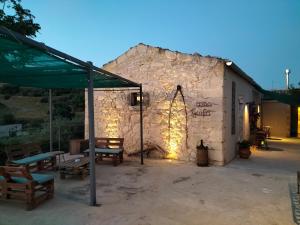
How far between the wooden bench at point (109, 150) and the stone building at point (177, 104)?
0.76 m

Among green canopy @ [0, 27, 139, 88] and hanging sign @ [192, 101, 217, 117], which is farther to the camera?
hanging sign @ [192, 101, 217, 117]

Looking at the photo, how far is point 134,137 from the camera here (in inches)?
360

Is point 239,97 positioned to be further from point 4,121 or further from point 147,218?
point 4,121

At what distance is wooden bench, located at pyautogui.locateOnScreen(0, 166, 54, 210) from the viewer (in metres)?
4.37

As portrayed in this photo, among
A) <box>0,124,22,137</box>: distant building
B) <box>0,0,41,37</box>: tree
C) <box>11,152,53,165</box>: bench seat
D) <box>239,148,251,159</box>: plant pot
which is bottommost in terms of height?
<box>239,148,251,159</box>: plant pot

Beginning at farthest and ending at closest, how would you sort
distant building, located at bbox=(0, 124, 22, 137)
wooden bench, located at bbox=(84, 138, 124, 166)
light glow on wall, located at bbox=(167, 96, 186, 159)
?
distant building, located at bbox=(0, 124, 22, 137) → light glow on wall, located at bbox=(167, 96, 186, 159) → wooden bench, located at bbox=(84, 138, 124, 166)

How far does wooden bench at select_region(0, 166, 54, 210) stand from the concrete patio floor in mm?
144

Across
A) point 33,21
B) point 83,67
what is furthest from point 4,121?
point 83,67

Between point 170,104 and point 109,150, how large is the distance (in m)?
2.42

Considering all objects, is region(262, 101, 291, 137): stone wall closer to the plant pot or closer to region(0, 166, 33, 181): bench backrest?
the plant pot

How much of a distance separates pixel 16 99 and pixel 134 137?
19.9 meters

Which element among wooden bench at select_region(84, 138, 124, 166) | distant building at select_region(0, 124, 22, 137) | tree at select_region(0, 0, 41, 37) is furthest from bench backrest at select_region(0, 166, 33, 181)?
distant building at select_region(0, 124, 22, 137)

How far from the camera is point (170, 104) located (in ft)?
28.2

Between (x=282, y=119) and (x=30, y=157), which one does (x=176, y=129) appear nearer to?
(x=30, y=157)
